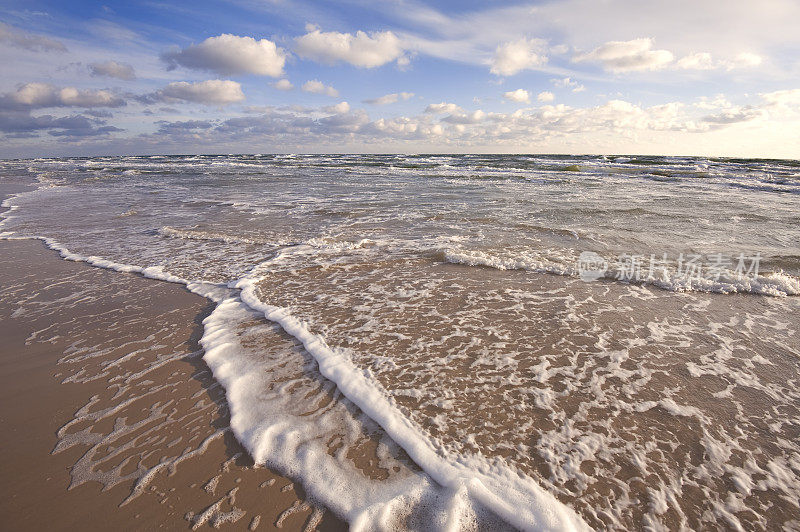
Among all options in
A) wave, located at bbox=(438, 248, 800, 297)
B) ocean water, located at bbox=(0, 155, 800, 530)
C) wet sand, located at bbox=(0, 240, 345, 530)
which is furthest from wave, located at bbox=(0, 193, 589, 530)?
wave, located at bbox=(438, 248, 800, 297)

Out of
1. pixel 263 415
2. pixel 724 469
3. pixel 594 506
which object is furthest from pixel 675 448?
pixel 263 415

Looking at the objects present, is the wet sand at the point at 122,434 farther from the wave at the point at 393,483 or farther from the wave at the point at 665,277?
the wave at the point at 665,277

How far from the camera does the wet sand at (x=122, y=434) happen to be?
7.23 ft

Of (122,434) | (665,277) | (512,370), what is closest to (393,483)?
(512,370)

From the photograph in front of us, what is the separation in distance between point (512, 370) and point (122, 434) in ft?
10.7

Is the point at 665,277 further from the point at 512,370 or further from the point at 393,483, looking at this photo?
the point at 393,483

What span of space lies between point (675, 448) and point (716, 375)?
1.33 m

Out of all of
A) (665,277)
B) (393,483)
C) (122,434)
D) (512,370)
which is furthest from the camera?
(665,277)

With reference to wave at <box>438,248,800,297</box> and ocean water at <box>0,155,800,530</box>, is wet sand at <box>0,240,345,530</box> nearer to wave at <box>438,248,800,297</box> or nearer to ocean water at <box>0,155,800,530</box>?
ocean water at <box>0,155,800,530</box>

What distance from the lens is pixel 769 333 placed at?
4.27 meters

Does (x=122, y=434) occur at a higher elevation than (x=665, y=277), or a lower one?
lower

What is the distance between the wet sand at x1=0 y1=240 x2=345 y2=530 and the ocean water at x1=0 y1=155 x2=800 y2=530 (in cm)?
20

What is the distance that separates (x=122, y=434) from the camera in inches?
110

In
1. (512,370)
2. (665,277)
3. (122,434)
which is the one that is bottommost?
(122,434)
